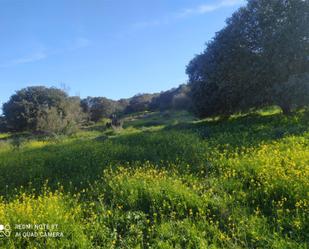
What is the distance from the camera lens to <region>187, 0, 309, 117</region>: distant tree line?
18453mm

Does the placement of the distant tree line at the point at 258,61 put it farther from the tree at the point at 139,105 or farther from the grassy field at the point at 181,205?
the tree at the point at 139,105

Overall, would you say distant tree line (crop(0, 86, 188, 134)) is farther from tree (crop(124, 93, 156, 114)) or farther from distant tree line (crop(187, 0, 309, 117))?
distant tree line (crop(187, 0, 309, 117))

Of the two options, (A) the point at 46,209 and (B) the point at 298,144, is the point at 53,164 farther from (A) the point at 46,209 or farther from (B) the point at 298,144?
(B) the point at 298,144

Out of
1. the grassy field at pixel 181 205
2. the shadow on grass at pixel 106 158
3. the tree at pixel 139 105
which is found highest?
the tree at pixel 139 105

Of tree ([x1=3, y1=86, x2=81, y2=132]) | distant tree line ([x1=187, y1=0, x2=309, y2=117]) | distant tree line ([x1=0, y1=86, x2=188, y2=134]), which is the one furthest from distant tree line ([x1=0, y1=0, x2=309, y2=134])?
tree ([x1=3, y1=86, x2=81, y2=132])

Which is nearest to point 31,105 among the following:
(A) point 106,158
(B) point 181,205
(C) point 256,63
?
(C) point 256,63

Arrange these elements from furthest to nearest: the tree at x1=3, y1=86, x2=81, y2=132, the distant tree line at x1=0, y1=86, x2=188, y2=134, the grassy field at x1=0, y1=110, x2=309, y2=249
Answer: the tree at x1=3, y1=86, x2=81, y2=132 → the distant tree line at x1=0, y1=86, x2=188, y2=134 → the grassy field at x1=0, y1=110, x2=309, y2=249

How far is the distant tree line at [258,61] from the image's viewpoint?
60.5ft

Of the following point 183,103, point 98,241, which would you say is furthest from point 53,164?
point 183,103

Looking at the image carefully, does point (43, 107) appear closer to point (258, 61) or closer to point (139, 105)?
point (139, 105)

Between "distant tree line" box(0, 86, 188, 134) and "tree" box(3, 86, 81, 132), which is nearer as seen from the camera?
"distant tree line" box(0, 86, 188, 134)

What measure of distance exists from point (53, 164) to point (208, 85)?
40.9ft

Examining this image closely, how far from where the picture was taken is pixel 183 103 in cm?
4697

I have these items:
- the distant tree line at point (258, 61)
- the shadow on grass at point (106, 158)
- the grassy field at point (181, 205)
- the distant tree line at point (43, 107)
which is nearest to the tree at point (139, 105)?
the distant tree line at point (43, 107)
